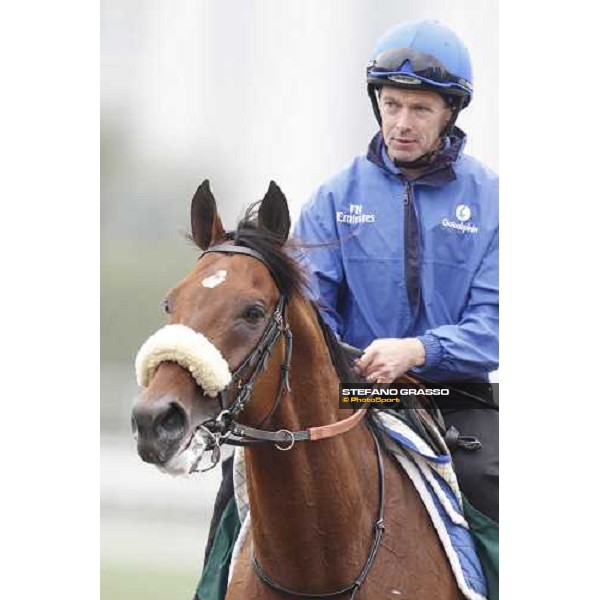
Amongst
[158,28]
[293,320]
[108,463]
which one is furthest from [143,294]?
[293,320]

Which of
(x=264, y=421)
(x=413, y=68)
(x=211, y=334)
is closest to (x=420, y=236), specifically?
(x=413, y=68)

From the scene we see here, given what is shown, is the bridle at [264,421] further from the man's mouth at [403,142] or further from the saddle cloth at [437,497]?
the man's mouth at [403,142]

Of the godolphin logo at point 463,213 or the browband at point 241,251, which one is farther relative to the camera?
the godolphin logo at point 463,213

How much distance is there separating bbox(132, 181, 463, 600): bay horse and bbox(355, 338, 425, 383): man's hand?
0.41 feet

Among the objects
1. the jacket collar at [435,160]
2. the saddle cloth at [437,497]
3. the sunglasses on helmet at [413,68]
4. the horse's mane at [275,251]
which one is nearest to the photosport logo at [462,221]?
the jacket collar at [435,160]

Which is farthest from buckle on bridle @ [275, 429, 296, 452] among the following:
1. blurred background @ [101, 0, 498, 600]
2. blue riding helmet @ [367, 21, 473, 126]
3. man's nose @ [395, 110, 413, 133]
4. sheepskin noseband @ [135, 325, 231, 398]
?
blue riding helmet @ [367, 21, 473, 126]

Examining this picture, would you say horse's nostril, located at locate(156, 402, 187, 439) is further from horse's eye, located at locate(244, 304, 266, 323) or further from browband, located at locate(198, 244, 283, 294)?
browband, located at locate(198, 244, 283, 294)

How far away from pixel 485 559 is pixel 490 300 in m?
0.80

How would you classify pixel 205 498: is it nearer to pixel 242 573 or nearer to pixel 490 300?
pixel 242 573

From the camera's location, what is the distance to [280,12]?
369 centimetres

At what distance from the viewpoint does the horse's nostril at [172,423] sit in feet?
7.86

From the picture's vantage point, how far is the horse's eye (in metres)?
2.60

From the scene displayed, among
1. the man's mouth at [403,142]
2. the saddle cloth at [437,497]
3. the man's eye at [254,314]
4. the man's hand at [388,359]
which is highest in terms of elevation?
the man's mouth at [403,142]

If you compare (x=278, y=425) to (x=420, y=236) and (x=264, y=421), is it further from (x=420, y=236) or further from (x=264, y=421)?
(x=420, y=236)
